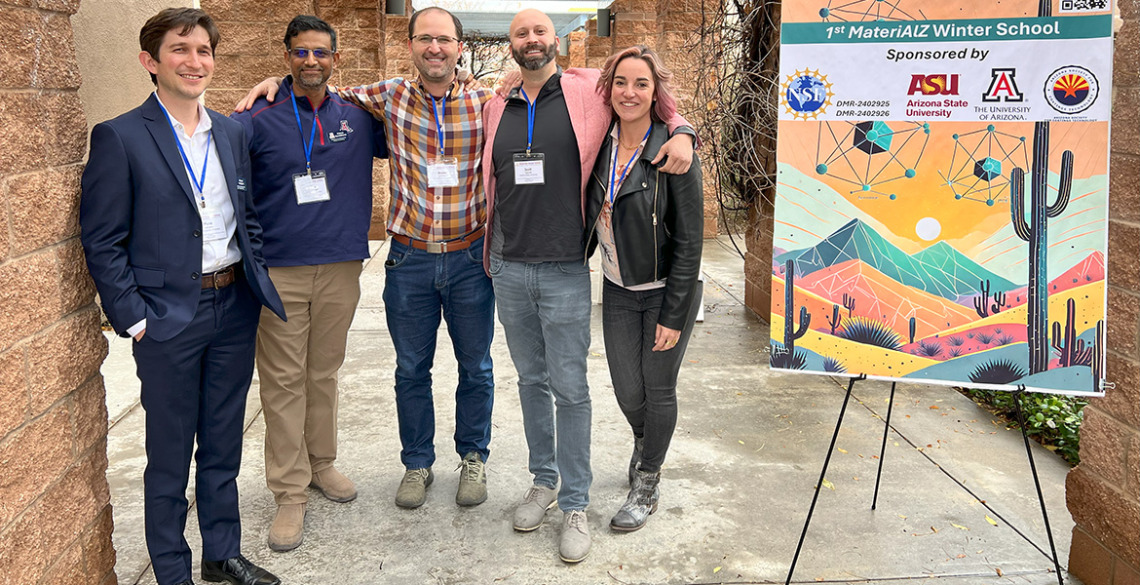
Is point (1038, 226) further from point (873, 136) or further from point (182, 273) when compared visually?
A: point (182, 273)

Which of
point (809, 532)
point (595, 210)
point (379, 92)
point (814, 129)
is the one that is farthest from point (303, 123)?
point (809, 532)

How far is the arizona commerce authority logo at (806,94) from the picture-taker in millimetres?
2721

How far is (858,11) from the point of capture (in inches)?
106

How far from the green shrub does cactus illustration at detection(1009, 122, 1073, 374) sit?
5.44 feet

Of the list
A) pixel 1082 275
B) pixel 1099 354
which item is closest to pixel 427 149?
pixel 1082 275

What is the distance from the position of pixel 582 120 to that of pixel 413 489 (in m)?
1.71

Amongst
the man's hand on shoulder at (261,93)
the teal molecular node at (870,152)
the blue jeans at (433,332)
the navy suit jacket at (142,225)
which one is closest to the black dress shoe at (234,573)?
the blue jeans at (433,332)

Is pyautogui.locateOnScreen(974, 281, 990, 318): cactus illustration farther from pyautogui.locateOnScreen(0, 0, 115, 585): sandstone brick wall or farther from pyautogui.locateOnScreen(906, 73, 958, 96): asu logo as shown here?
pyautogui.locateOnScreen(0, 0, 115, 585): sandstone brick wall

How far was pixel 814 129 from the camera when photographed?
275 cm

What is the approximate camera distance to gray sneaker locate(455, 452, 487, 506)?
3.49 m

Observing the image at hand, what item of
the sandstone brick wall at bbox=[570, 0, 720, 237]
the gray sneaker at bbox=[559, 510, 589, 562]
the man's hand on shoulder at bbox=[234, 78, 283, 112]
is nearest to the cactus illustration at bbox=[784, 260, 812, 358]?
the gray sneaker at bbox=[559, 510, 589, 562]

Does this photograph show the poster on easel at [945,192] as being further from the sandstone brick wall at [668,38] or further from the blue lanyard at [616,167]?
the sandstone brick wall at [668,38]

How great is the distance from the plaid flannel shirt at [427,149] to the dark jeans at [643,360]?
681 millimetres

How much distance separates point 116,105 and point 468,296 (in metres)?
3.35
